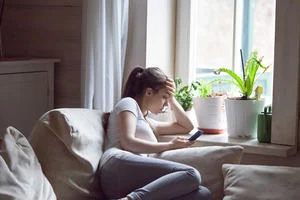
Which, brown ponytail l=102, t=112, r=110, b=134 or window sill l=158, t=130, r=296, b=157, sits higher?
brown ponytail l=102, t=112, r=110, b=134

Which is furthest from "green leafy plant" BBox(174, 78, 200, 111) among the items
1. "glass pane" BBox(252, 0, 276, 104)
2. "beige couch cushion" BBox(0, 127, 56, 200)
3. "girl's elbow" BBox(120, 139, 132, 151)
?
"beige couch cushion" BBox(0, 127, 56, 200)

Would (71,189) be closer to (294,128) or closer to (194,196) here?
(194,196)

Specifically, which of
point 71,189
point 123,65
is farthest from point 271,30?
point 71,189

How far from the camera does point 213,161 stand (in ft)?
8.95

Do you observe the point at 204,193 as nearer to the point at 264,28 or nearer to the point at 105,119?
the point at 105,119

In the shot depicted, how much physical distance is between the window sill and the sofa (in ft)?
0.61

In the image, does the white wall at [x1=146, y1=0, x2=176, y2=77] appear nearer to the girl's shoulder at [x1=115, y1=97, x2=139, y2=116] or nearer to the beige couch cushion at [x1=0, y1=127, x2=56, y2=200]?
the girl's shoulder at [x1=115, y1=97, x2=139, y2=116]

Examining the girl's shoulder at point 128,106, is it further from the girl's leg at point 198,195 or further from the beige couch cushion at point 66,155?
the girl's leg at point 198,195

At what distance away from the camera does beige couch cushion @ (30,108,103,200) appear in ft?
8.46

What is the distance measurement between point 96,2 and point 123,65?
38 centimetres

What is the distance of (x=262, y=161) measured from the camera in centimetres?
292

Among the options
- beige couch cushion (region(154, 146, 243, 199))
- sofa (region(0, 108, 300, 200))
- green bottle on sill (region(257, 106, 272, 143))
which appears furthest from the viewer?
green bottle on sill (region(257, 106, 272, 143))

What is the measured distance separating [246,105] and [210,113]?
24 cm

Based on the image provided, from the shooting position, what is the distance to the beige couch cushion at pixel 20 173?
2205mm
